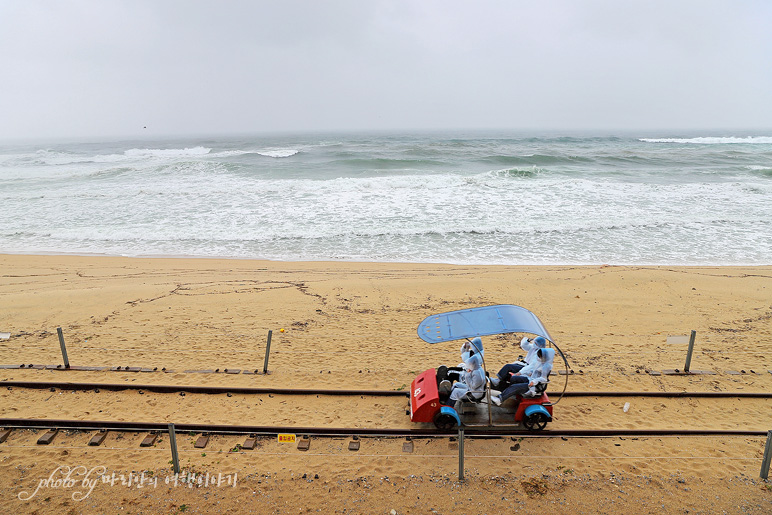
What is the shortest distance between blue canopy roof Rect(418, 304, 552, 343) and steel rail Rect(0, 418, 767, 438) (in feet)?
4.65

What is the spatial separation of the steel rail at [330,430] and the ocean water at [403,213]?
9571mm

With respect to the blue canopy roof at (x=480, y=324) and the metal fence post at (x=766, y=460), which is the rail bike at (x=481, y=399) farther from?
the metal fence post at (x=766, y=460)

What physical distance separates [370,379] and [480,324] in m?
2.62

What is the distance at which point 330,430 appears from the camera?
6.34 meters

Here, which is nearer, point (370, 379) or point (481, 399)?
point (481, 399)

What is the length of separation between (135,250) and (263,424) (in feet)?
45.6

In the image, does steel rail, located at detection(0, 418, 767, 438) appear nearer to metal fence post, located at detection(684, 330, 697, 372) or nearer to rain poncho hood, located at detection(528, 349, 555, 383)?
rain poncho hood, located at detection(528, 349, 555, 383)

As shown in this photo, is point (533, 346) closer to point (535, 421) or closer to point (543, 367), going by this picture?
point (543, 367)

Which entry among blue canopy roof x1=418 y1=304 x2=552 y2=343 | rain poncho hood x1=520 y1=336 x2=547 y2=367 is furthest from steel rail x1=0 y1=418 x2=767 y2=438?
blue canopy roof x1=418 y1=304 x2=552 y2=343

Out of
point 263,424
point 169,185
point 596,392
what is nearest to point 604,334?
point 596,392

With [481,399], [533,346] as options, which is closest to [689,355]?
[533,346]

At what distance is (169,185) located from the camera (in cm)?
3050

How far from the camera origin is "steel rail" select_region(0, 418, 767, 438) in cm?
628

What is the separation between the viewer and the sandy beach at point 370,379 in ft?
17.2
